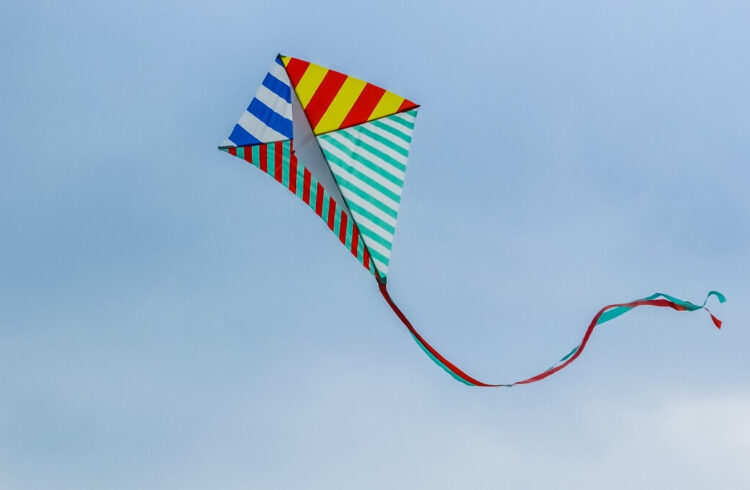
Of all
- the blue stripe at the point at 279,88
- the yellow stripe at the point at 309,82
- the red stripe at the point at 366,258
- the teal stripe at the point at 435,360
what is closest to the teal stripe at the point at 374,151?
the yellow stripe at the point at 309,82

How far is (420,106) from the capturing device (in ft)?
45.1

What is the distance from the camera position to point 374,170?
1319 cm

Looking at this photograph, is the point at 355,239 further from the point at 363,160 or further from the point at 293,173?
the point at 293,173

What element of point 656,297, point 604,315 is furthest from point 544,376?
point 656,297

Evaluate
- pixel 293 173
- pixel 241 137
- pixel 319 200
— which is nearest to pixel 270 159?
pixel 293 173

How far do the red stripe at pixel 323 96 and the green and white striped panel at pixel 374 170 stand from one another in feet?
1.27

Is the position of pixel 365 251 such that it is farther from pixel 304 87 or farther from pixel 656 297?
pixel 656 297

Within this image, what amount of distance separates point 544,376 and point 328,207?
176 inches

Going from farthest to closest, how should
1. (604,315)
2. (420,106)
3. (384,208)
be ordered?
(420,106), (384,208), (604,315)

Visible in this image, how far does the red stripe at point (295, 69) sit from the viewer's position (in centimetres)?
1312

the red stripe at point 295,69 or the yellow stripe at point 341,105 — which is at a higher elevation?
the red stripe at point 295,69

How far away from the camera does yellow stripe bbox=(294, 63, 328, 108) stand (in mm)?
13172

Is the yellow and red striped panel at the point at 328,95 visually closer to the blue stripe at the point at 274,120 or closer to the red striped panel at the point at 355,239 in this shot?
the blue stripe at the point at 274,120

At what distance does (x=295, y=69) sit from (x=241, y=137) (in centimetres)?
144
